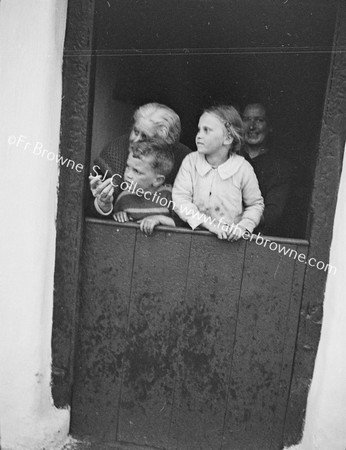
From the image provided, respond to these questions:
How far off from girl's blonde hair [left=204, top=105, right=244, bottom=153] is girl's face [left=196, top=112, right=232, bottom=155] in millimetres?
23

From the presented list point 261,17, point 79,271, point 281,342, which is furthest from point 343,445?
point 261,17

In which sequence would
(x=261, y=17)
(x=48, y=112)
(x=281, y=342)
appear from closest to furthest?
(x=48, y=112) < (x=281, y=342) < (x=261, y=17)

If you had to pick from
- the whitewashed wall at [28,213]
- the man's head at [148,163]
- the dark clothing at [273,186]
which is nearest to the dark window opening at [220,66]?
the dark clothing at [273,186]

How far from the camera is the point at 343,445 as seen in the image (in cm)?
240

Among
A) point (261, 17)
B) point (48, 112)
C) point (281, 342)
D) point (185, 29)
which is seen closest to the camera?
point (48, 112)

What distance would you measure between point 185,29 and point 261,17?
1.50 feet

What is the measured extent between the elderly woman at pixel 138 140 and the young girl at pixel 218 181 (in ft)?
0.47

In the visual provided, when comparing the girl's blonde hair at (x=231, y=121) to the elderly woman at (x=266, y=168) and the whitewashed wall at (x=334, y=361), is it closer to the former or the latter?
the elderly woman at (x=266, y=168)

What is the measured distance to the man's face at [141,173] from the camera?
8.82 feet

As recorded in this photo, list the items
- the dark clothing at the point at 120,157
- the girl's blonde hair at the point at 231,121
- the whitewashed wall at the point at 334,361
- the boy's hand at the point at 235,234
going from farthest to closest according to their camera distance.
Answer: the dark clothing at the point at 120,157, the girl's blonde hair at the point at 231,121, the boy's hand at the point at 235,234, the whitewashed wall at the point at 334,361

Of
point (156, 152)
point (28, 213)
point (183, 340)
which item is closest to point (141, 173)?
point (156, 152)

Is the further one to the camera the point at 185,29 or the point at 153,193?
the point at 185,29

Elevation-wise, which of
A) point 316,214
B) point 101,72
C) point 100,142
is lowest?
point 316,214

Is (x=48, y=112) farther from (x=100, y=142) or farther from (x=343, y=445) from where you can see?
(x=343, y=445)
